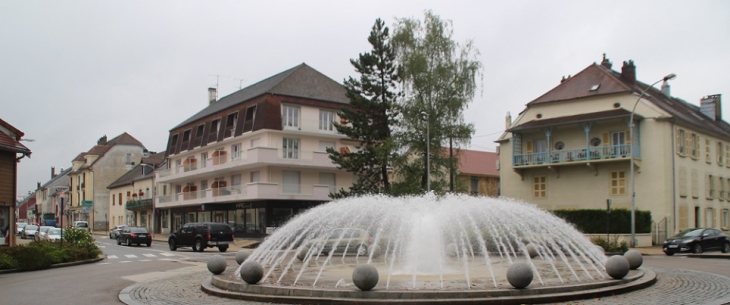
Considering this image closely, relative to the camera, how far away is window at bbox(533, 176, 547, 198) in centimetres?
4800

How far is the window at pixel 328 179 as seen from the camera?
53.4 metres

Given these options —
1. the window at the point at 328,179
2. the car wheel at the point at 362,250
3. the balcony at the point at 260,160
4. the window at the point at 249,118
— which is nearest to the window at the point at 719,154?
the balcony at the point at 260,160

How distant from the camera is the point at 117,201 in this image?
86.9 m

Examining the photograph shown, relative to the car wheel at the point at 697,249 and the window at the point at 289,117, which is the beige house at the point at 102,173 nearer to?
the window at the point at 289,117

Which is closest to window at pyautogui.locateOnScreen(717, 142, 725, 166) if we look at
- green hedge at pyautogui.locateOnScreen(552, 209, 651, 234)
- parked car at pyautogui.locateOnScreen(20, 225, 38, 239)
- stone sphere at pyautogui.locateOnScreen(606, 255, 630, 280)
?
green hedge at pyautogui.locateOnScreen(552, 209, 651, 234)

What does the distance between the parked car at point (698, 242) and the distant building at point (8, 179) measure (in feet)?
103

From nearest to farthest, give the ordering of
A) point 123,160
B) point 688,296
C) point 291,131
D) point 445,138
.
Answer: point 688,296
point 445,138
point 291,131
point 123,160

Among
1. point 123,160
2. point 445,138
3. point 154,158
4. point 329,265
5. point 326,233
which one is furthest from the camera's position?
point 123,160

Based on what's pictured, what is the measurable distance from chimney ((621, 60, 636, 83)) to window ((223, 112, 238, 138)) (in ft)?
106

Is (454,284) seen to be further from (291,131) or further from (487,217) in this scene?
(291,131)

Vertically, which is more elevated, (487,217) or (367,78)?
(367,78)

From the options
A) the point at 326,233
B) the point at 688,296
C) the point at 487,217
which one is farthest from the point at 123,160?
the point at 688,296

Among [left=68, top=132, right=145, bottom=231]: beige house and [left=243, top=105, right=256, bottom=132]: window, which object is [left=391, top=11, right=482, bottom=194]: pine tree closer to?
[left=243, top=105, right=256, bottom=132]: window

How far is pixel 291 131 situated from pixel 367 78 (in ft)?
32.6
